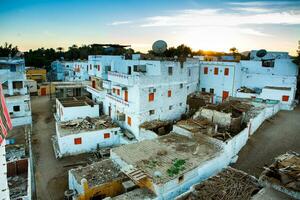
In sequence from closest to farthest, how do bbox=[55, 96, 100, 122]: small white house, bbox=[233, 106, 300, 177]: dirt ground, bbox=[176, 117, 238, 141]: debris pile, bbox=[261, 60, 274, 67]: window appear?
bbox=[233, 106, 300, 177]: dirt ground
bbox=[176, 117, 238, 141]: debris pile
bbox=[55, 96, 100, 122]: small white house
bbox=[261, 60, 274, 67]: window

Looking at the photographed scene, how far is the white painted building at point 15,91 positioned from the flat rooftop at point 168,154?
21.1 meters

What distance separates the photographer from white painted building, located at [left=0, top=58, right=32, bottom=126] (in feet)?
106

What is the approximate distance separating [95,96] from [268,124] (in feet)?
83.1

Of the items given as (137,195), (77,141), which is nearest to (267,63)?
(77,141)

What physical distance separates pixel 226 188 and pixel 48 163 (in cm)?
1827

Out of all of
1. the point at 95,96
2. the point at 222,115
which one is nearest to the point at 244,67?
the point at 222,115

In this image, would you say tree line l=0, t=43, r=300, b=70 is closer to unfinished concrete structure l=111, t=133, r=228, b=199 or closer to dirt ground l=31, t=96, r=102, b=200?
dirt ground l=31, t=96, r=102, b=200

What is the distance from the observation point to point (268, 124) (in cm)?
2431

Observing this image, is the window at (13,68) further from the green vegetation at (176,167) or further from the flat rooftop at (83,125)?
the green vegetation at (176,167)

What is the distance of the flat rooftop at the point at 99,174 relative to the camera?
16.5 metres

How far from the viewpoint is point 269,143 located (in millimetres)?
20672

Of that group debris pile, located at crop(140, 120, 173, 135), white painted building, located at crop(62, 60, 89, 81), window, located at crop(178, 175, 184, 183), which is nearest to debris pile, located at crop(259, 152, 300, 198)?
window, located at crop(178, 175, 184, 183)

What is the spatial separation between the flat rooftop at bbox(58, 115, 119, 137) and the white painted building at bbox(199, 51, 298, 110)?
18772 millimetres

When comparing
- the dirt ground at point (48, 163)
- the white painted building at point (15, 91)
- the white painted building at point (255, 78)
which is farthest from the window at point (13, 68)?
the white painted building at point (255, 78)
